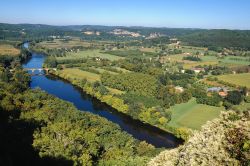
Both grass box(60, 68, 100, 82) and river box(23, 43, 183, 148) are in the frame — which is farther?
grass box(60, 68, 100, 82)

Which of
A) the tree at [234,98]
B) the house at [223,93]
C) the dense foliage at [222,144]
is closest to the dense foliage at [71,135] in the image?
the dense foliage at [222,144]

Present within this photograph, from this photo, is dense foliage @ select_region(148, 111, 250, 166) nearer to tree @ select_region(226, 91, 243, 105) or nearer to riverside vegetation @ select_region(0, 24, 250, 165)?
riverside vegetation @ select_region(0, 24, 250, 165)

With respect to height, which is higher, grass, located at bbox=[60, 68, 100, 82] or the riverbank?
grass, located at bbox=[60, 68, 100, 82]

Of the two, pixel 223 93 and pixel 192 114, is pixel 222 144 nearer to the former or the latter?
pixel 192 114

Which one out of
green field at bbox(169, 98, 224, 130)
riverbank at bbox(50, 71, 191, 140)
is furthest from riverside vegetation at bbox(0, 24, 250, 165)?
riverbank at bbox(50, 71, 191, 140)

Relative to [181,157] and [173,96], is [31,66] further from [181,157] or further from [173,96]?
[181,157]

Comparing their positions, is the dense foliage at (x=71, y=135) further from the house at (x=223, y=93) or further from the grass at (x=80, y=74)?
the house at (x=223, y=93)
